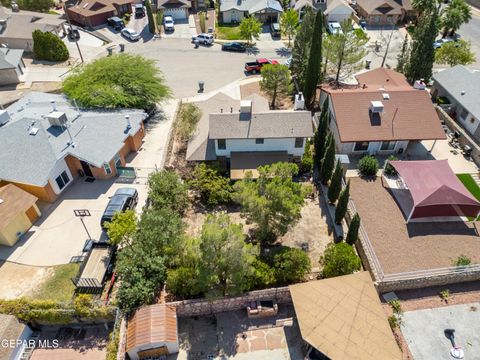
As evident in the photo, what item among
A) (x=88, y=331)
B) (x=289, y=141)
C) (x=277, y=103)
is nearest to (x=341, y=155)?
(x=289, y=141)

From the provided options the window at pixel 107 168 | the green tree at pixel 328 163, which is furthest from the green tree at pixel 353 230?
the window at pixel 107 168

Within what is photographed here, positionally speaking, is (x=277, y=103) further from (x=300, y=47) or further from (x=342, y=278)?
(x=342, y=278)

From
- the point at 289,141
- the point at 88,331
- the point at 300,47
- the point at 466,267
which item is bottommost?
the point at 88,331

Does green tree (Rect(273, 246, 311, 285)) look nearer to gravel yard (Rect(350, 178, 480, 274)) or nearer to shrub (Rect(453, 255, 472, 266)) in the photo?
gravel yard (Rect(350, 178, 480, 274))

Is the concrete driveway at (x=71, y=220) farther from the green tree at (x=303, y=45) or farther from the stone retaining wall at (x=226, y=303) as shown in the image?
the green tree at (x=303, y=45)

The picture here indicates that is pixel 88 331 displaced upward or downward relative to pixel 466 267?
downward

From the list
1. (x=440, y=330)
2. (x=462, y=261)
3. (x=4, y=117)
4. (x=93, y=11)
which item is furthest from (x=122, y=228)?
(x=93, y=11)

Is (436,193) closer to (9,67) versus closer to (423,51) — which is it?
(423,51)

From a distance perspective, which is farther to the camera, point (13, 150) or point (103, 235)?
point (13, 150)
